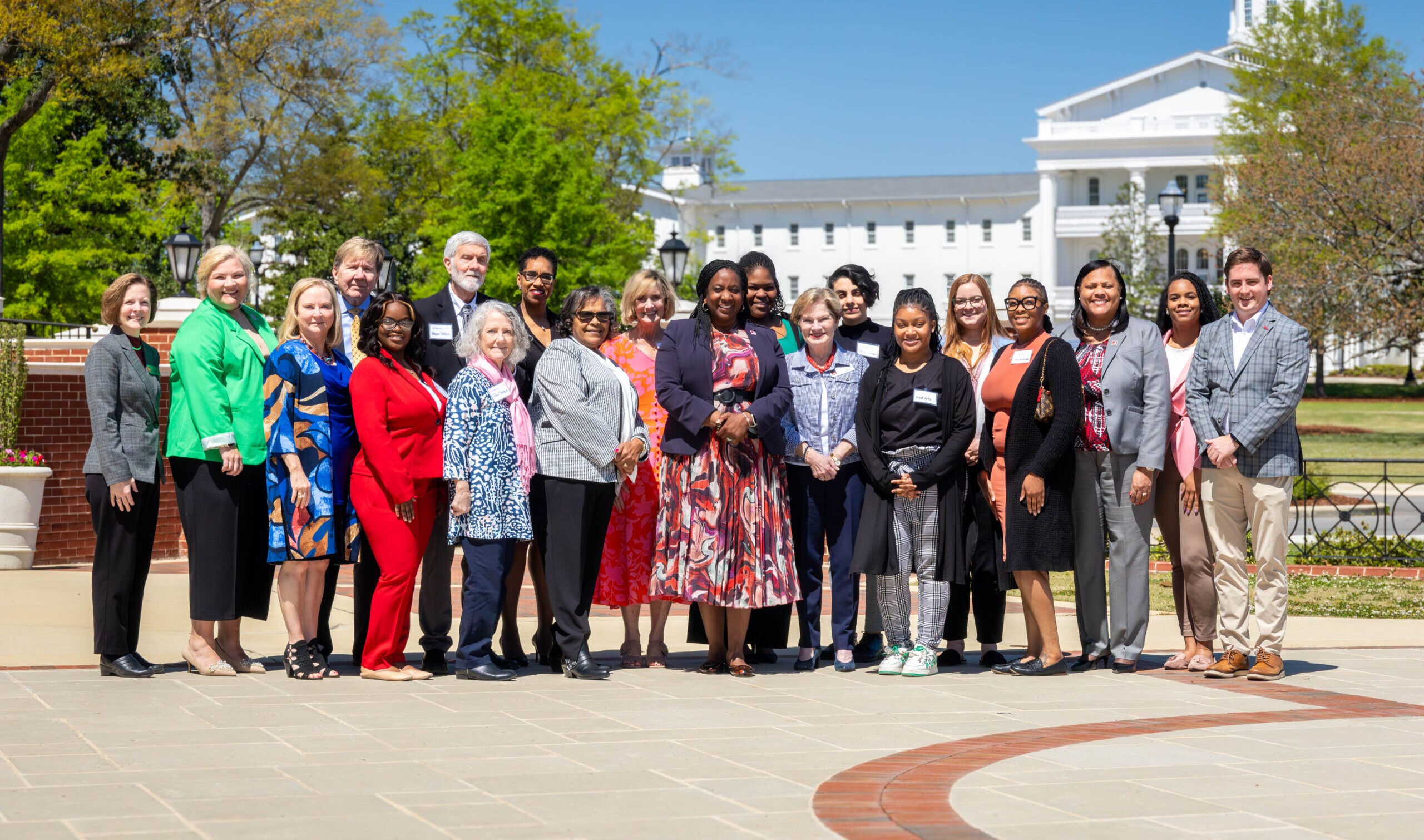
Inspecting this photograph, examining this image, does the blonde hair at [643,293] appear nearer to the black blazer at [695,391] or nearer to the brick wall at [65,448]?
the black blazer at [695,391]

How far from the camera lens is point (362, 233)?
152 ft

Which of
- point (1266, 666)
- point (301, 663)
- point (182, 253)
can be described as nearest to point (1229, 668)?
point (1266, 666)

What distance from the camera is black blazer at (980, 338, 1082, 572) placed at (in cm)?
819

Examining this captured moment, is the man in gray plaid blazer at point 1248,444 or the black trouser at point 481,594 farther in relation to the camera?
the man in gray plaid blazer at point 1248,444

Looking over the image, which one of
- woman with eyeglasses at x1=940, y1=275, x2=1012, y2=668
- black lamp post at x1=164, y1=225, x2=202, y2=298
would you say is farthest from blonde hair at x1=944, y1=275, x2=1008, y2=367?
black lamp post at x1=164, y1=225, x2=202, y2=298

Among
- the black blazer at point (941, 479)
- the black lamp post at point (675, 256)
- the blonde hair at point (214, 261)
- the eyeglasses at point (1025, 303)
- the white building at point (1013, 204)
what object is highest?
the white building at point (1013, 204)

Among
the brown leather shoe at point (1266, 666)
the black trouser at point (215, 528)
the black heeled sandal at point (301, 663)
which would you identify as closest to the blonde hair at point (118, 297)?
the black trouser at point (215, 528)

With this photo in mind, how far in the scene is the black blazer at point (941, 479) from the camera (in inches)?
325

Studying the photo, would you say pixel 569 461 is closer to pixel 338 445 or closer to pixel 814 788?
pixel 338 445

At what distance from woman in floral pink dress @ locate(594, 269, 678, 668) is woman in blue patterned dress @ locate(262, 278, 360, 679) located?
55.9 inches

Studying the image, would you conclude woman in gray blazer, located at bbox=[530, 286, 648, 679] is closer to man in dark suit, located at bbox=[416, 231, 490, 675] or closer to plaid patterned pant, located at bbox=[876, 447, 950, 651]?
man in dark suit, located at bbox=[416, 231, 490, 675]

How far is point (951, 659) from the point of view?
28.9ft

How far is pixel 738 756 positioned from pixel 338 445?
9.94 feet

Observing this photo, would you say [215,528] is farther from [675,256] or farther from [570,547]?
[675,256]
